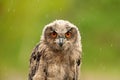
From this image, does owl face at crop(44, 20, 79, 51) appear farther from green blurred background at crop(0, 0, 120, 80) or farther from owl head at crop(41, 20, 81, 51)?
green blurred background at crop(0, 0, 120, 80)

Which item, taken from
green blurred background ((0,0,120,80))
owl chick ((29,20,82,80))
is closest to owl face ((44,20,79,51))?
owl chick ((29,20,82,80))

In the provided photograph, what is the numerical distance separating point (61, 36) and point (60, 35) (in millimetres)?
18

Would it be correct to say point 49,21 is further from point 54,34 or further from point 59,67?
point 54,34

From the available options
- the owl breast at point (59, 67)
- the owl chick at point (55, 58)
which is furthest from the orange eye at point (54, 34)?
the owl breast at point (59, 67)

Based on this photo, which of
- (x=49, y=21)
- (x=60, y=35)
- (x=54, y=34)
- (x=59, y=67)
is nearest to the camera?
(x=60, y=35)

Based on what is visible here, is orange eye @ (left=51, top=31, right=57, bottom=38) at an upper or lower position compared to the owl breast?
upper

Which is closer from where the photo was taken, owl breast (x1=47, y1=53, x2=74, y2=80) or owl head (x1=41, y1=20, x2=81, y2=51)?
owl head (x1=41, y1=20, x2=81, y2=51)

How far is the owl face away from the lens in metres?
11.8

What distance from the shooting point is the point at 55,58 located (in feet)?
39.9

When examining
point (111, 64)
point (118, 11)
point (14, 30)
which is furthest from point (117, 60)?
point (118, 11)

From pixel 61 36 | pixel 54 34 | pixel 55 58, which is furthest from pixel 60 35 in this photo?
pixel 55 58

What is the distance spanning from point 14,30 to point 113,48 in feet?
12.7

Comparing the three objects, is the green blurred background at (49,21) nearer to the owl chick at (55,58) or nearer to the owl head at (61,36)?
the owl chick at (55,58)

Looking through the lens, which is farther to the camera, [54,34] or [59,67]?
[59,67]
